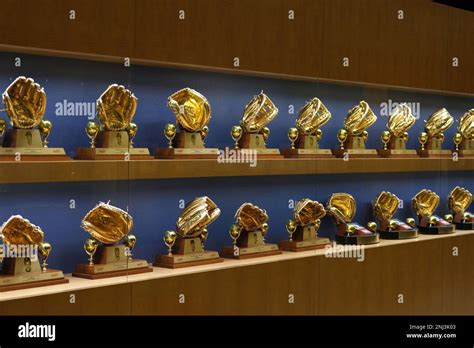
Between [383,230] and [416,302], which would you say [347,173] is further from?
[416,302]

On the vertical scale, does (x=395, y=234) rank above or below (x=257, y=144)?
below

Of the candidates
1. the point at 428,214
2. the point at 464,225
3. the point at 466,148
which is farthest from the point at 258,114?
the point at 464,225

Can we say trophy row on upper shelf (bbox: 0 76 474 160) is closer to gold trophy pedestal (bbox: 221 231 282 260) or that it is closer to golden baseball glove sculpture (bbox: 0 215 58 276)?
golden baseball glove sculpture (bbox: 0 215 58 276)

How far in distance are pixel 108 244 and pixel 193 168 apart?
1.79 ft

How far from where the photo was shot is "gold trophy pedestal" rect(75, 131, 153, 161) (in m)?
3.44

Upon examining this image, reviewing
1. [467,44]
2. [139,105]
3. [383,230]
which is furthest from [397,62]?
[139,105]

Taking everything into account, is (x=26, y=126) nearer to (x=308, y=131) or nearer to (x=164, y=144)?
(x=164, y=144)

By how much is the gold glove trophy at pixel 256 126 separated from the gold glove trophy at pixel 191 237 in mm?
389

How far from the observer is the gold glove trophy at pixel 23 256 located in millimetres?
3154

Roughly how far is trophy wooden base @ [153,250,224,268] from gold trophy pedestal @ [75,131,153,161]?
472 millimetres

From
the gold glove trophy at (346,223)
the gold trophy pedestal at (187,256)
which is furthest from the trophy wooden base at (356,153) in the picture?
the gold trophy pedestal at (187,256)

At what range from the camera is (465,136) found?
5230 mm

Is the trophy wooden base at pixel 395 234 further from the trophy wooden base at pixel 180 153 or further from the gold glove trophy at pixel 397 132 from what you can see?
the trophy wooden base at pixel 180 153

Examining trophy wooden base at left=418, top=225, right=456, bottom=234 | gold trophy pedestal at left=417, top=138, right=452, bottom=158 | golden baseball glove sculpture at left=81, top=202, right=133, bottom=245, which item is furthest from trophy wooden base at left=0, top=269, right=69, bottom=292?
gold trophy pedestal at left=417, top=138, right=452, bottom=158
